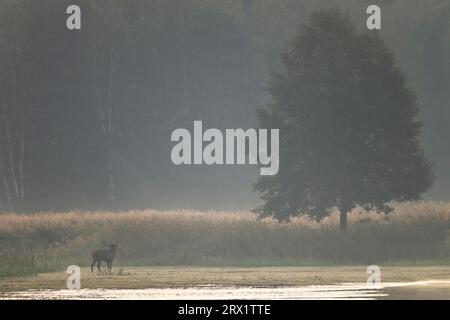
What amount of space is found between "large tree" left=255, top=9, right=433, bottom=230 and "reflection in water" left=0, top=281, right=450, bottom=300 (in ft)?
50.8

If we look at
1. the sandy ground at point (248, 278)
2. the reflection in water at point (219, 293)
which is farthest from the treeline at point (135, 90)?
the reflection in water at point (219, 293)

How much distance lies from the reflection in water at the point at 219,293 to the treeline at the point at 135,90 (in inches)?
2193

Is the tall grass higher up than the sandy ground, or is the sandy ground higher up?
the tall grass

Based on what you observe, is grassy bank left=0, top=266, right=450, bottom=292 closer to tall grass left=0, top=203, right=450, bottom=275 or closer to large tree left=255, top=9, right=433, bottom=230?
tall grass left=0, top=203, right=450, bottom=275

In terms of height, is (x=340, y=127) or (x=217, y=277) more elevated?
(x=340, y=127)

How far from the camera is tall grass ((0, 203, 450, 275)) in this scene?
49.7m

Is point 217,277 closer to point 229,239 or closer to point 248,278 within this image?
point 248,278

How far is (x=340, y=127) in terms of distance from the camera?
176ft

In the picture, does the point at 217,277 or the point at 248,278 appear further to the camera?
the point at 217,277

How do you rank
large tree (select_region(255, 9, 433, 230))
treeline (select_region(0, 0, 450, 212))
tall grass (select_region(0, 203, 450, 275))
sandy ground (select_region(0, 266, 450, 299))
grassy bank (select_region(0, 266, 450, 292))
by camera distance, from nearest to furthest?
sandy ground (select_region(0, 266, 450, 299))
grassy bank (select_region(0, 266, 450, 292))
tall grass (select_region(0, 203, 450, 275))
large tree (select_region(255, 9, 433, 230))
treeline (select_region(0, 0, 450, 212))

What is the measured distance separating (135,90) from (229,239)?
52.9 meters

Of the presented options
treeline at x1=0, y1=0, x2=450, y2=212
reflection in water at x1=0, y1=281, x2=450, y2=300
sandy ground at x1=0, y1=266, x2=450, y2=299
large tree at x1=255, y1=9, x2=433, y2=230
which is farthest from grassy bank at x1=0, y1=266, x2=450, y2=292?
treeline at x1=0, y1=0, x2=450, y2=212

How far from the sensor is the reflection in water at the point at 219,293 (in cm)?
3338

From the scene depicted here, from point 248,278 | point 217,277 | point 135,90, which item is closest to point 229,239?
point 217,277
